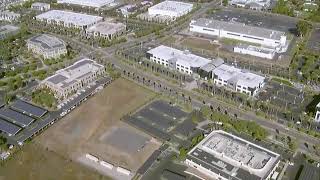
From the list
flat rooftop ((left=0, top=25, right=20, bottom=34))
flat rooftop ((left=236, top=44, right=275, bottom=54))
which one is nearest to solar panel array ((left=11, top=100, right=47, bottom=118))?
flat rooftop ((left=0, top=25, right=20, bottom=34))

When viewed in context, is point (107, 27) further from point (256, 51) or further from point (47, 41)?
point (256, 51)

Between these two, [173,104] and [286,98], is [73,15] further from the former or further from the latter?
[286,98]

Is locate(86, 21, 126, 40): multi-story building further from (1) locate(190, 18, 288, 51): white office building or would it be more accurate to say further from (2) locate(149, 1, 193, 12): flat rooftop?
(1) locate(190, 18, 288, 51): white office building

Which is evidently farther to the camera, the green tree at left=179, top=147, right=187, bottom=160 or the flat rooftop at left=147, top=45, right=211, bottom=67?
the flat rooftop at left=147, top=45, right=211, bottom=67

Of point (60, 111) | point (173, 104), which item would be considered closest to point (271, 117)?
point (173, 104)

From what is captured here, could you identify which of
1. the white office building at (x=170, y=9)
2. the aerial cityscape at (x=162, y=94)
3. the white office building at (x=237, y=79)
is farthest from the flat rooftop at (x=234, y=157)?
the white office building at (x=170, y=9)

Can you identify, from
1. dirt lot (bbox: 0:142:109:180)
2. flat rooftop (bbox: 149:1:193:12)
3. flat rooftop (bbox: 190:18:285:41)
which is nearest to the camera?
dirt lot (bbox: 0:142:109:180)

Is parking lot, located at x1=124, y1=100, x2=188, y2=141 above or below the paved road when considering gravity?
below

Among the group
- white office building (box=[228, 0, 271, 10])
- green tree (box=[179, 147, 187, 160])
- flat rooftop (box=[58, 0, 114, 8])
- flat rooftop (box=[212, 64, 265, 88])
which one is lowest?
green tree (box=[179, 147, 187, 160])
